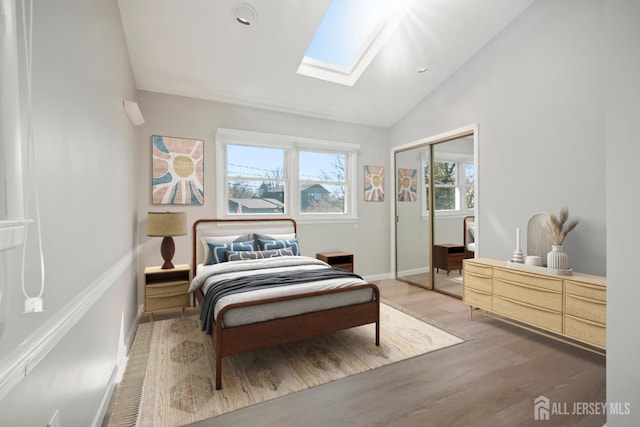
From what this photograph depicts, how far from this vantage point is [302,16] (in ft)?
9.25

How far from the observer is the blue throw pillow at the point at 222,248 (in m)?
3.30

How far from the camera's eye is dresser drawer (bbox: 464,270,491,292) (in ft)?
9.98

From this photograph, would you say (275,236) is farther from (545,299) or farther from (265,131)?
(545,299)

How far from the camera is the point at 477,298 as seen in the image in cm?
315

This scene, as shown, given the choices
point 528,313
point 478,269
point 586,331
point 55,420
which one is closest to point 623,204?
point 586,331

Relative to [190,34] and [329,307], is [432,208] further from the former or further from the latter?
[190,34]

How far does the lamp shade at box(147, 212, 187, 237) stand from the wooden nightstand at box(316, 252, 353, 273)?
200 centimetres

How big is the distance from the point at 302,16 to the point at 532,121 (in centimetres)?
266

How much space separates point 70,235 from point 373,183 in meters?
4.21

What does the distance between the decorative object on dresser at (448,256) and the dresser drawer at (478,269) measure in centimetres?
70

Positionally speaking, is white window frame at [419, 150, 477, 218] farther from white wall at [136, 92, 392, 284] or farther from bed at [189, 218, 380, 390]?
bed at [189, 218, 380, 390]

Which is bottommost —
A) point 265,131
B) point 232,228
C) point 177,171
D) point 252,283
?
point 252,283

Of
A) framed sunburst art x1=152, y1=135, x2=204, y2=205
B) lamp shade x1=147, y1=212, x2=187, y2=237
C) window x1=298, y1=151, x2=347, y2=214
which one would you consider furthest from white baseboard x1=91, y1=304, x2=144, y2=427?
window x1=298, y1=151, x2=347, y2=214

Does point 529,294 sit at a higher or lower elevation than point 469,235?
lower
